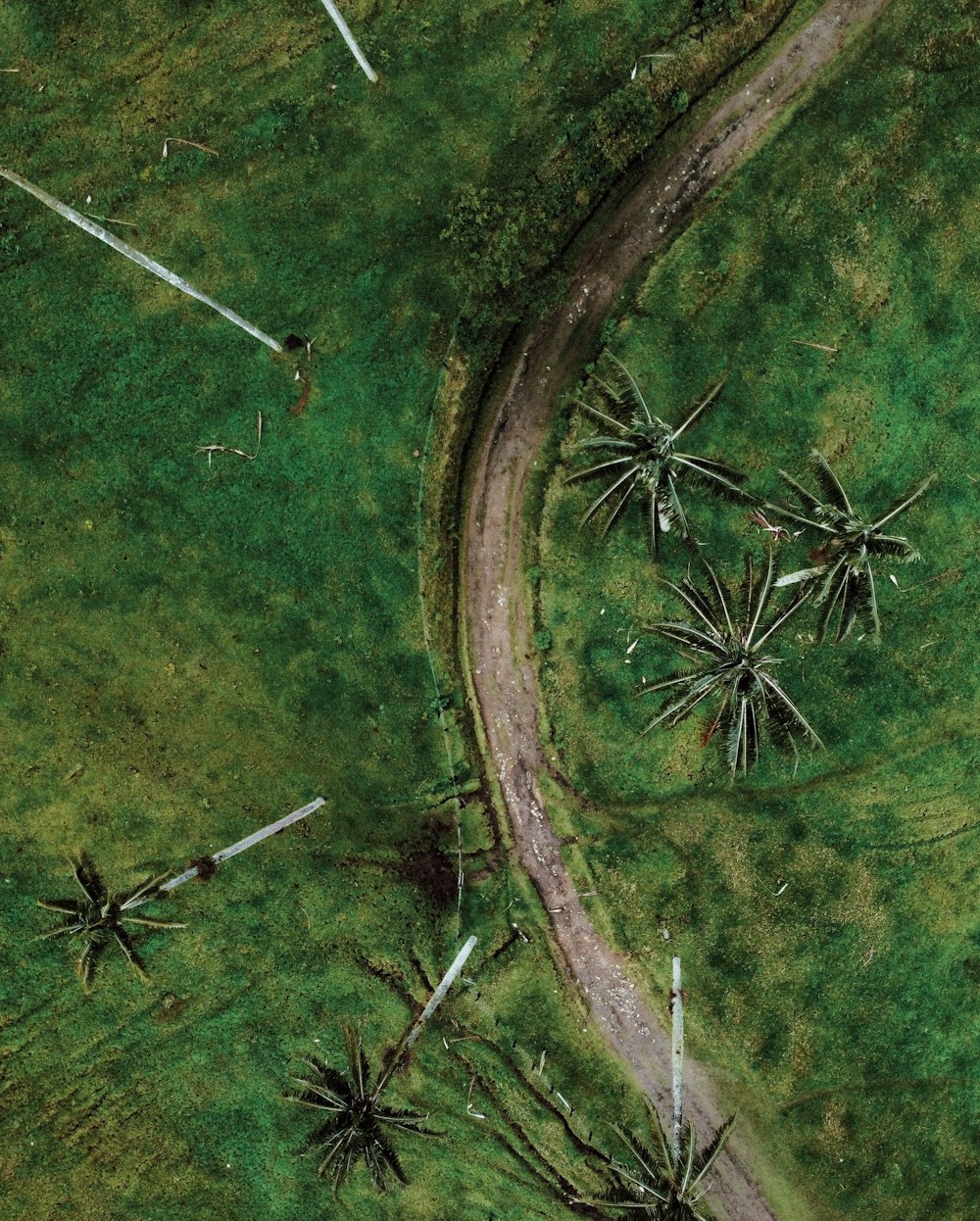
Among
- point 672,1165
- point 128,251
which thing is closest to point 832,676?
point 672,1165

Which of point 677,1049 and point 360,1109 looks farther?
point 677,1049

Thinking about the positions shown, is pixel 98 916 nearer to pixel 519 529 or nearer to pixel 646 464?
pixel 519 529

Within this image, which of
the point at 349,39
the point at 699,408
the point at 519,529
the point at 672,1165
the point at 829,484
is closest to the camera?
the point at 829,484

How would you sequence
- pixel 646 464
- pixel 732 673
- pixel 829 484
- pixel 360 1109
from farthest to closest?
1. pixel 360 1109
2. pixel 829 484
3. pixel 646 464
4. pixel 732 673

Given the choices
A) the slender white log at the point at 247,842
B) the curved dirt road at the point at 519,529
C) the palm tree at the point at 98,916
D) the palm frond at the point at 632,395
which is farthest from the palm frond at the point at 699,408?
the palm tree at the point at 98,916

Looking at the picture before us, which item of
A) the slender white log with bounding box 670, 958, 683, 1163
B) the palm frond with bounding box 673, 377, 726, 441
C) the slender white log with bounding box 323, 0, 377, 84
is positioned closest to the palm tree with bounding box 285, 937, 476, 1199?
the slender white log with bounding box 670, 958, 683, 1163

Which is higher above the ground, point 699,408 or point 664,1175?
point 699,408

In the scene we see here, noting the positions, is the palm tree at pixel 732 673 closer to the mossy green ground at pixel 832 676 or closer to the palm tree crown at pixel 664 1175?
the mossy green ground at pixel 832 676

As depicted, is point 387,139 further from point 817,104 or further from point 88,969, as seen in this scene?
point 88,969

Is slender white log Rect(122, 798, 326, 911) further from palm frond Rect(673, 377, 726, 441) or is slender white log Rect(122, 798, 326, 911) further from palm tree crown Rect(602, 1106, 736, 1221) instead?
palm frond Rect(673, 377, 726, 441)
